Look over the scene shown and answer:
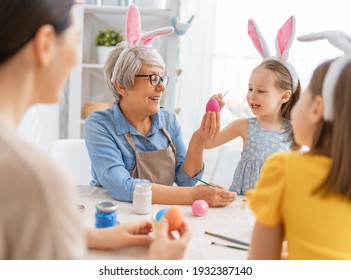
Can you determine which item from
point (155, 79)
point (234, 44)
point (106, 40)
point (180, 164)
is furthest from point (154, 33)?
point (234, 44)

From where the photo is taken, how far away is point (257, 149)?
2.07 metres

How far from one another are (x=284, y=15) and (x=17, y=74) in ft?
9.51

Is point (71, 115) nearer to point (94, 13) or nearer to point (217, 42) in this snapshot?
point (94, 13)

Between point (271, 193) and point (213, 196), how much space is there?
26.3 inches

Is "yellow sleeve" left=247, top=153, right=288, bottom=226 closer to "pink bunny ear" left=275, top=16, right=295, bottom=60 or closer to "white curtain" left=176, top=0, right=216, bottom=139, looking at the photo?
"pink bunny ear" left=275, top=16, right=295, bottom=60

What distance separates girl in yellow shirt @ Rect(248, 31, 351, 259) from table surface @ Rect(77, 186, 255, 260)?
25 cm

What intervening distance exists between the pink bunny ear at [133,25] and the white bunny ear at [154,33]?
0.10 ft

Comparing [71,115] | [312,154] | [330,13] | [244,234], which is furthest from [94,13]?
[312,154]

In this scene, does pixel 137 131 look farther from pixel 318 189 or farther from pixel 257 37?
pixel 318 189

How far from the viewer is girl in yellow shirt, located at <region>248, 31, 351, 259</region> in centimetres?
93

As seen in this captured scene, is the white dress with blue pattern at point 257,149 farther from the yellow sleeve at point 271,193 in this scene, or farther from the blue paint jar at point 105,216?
the yellow sleeve at point 271,193

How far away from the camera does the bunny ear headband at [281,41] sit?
1.91 metres

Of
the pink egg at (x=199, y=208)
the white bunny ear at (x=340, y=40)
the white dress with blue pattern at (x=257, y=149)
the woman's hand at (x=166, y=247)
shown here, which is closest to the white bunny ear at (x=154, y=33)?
the white dress with blue pattern at (x=257, y=149)

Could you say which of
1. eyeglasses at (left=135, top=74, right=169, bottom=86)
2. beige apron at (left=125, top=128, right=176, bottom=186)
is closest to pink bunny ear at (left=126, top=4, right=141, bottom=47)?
eyeglasses at (left=135, top=74, right=169, bottom=86)
